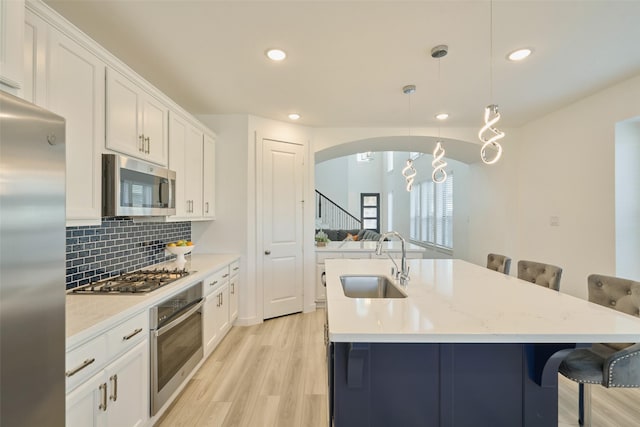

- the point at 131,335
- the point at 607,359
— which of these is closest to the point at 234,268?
the point at 131,335

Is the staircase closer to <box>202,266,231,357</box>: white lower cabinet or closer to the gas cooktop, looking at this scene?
<box>202,266,231,357</box>: white lower cabinet

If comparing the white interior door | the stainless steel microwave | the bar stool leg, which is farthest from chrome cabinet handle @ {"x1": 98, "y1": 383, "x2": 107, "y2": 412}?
the bar stool leg

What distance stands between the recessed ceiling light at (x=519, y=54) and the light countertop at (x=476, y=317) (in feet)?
5.79

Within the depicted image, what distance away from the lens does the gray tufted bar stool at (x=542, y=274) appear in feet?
7.48

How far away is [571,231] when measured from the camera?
3.50 metres

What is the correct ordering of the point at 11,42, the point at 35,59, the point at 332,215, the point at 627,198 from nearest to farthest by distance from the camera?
the point at 11,42 → the point at 35,59 → the point at 627,198 → the point at 332,215

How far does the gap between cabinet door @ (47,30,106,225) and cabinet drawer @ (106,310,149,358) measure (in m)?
0.61

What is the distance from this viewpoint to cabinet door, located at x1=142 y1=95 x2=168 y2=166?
2256 millimetres

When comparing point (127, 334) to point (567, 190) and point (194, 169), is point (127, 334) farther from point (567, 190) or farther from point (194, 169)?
point (567, 190)

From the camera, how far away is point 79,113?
163cm

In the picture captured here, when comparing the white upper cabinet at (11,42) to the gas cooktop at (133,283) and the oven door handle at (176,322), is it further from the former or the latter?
the oven door handle at (176,322)

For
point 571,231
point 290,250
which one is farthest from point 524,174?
point 290,250

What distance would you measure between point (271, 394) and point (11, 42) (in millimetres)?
2460

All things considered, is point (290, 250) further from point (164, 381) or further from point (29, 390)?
point (29, 390)
